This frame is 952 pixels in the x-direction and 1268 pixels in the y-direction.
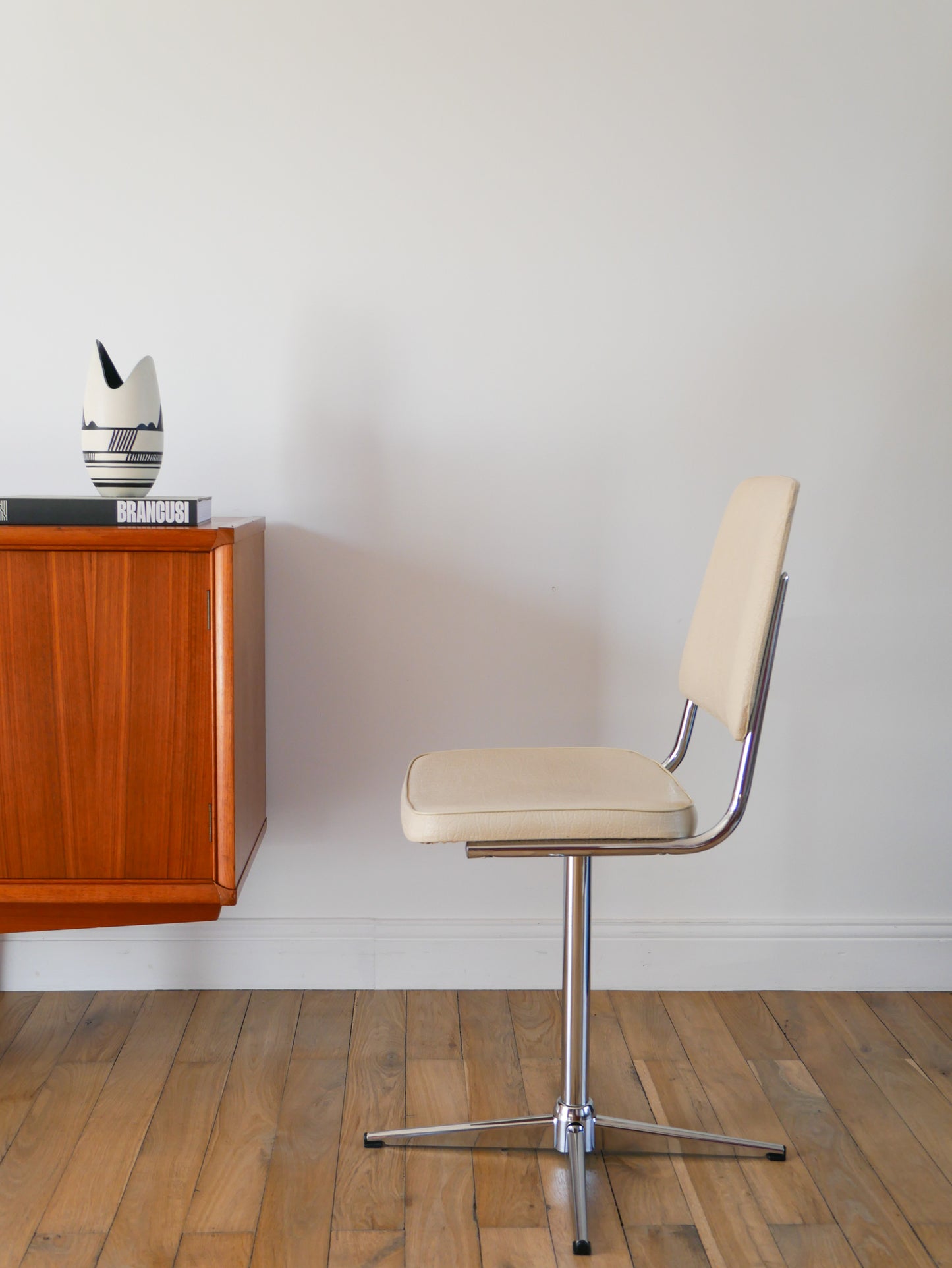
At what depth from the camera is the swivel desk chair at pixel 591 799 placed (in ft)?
4.67

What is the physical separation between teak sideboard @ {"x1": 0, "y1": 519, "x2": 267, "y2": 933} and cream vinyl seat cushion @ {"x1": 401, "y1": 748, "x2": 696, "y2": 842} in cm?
Answer: 37

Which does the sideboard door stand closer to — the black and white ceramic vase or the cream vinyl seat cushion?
the black and white ceramic vase

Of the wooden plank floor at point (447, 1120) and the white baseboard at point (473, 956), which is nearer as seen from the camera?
the wooden plank floor at point (447, 1120)

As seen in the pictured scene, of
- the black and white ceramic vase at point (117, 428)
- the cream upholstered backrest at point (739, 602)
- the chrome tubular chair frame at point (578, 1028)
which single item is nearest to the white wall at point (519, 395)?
the black and white ceramic vase at point (117, 428)

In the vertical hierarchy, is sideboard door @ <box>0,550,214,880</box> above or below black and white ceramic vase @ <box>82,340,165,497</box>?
below

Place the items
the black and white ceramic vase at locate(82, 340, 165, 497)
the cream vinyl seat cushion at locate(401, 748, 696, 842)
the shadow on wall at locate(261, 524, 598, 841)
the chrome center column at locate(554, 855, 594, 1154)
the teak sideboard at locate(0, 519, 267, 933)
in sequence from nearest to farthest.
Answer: the cream vinyl seat cushion at locate(401, 748, 696, 842) → the chrome center column at locate(554, 855, 594, 1154) → the teak sideboard at locate(0, 519, 267, 933) → the black and white ceramic vase at locate(82, 340, 165, 497) → the shadow on wall at locate(261, 524, 598, 841)

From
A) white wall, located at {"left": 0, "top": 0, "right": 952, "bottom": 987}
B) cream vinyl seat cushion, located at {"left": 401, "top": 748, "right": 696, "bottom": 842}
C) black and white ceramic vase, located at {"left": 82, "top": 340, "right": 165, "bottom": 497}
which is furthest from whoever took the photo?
white wall, located at {"left": 0, "top": 0, "right": 952, "bottom": 987}

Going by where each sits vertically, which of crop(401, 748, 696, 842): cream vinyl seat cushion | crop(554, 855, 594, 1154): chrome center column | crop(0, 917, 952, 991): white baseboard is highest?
Answer: crop(401, 748, 696, 842): cream vinyl seat cushion

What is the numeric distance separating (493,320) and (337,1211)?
1.55 meters

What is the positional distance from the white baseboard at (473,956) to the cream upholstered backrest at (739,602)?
69 cm

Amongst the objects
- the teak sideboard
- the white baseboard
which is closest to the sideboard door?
the teak sideboard

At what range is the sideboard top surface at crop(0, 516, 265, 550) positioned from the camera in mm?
1657

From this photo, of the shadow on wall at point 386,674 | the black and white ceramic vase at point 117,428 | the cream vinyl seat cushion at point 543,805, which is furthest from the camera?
the shadow on wall at point 386,674

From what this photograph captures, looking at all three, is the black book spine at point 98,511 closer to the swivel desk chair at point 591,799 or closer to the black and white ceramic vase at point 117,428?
the black and white ceramic vase at point 117,428
